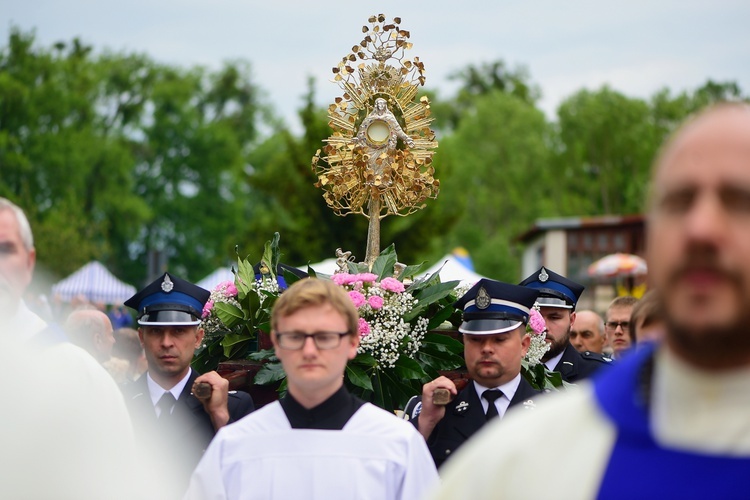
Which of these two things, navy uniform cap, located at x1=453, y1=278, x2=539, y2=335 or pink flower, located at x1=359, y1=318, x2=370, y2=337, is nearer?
navy uniform cap, located at x1=453, y1=278, x2=539, y2=335

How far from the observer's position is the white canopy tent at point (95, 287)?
980 inches

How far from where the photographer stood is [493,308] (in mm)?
5617

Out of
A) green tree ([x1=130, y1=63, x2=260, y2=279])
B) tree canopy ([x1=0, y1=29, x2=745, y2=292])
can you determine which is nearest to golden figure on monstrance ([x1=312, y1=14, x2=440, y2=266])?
tree canopy ([x1=0, y1=29, x2=745, y2=292])

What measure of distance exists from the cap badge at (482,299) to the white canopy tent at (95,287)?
1987 centimetres

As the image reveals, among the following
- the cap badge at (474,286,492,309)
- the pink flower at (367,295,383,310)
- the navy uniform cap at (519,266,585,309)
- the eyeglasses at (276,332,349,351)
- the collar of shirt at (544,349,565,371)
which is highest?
the eyeglasses at (276,332,349,351)

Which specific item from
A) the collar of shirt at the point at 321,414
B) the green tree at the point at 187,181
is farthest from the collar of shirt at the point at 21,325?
the green tree at the point at 187,181

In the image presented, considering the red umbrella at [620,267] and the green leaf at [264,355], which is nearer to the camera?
the green leaf at [264,355]

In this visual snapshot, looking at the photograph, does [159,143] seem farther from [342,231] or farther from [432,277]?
[432,277]

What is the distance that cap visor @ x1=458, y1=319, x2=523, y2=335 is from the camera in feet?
18.1

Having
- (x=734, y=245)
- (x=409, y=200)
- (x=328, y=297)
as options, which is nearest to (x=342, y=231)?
(x=409, y=200)

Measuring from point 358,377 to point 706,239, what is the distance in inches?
162

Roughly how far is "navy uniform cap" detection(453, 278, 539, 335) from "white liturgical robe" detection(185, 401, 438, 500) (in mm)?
1569

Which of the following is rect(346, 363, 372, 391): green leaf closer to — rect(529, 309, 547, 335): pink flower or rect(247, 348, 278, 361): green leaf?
rect(247, 348, 278, 361): green leaf

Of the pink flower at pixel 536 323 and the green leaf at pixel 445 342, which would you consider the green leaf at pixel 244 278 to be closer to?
the green leaf at pixel 445 342
